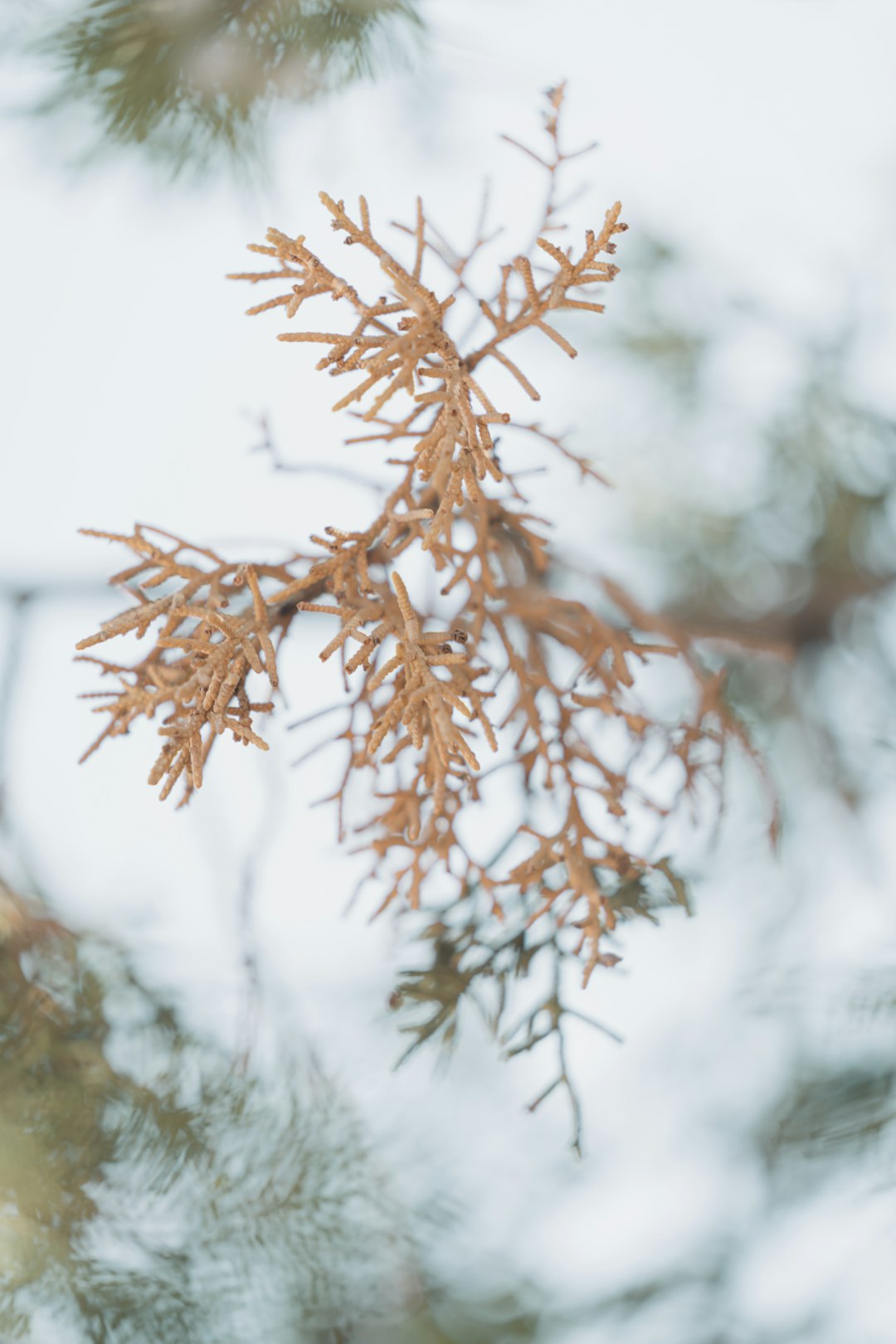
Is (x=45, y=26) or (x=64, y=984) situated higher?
(x=45, y=26)

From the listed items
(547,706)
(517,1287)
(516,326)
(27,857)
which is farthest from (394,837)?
(517,1287)

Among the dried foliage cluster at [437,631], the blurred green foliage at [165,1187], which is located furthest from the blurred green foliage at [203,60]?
the blurred green foliage at [165,1187]

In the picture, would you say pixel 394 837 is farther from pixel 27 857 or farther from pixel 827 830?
pixel 827 830

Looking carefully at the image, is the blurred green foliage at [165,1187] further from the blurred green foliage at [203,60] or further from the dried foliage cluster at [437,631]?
the blurred green foliage at [203,60]

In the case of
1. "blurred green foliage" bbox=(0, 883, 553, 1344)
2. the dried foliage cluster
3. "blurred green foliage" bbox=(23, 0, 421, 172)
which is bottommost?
"blurred green foliage" bbox=(0, 883, 553, 1344)

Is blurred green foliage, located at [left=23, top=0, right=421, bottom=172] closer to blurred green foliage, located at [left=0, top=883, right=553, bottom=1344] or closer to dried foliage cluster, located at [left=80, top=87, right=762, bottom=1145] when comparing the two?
dried foliage cluster, located at [left=80, top=87, right=762, bottom=1145]

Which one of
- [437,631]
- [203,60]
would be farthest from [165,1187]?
[203,60]

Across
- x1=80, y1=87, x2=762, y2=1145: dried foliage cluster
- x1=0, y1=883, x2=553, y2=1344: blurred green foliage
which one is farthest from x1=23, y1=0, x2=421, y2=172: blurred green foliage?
x1=0, y1=883, x2=553, y2=1344: blurred green foliage

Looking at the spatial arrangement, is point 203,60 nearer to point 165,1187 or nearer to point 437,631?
point 437,631
